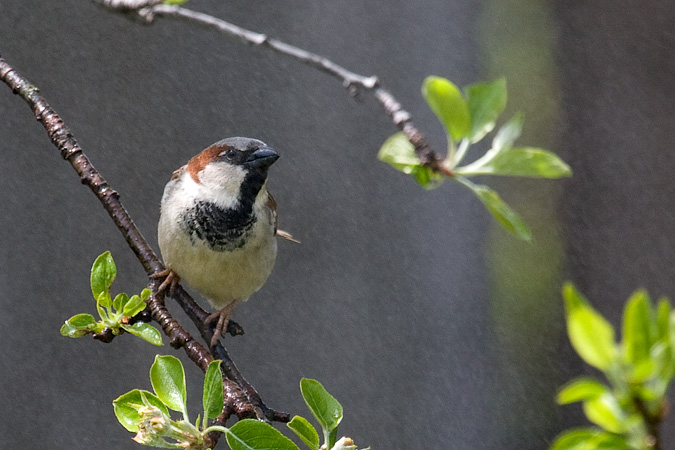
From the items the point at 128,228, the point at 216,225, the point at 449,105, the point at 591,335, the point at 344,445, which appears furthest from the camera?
the point at 216,225

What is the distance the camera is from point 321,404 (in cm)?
43

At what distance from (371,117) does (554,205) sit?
0.51 metres

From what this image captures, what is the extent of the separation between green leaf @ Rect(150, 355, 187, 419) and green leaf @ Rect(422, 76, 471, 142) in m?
0.22

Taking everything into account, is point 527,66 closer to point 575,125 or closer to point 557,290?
point 575,125

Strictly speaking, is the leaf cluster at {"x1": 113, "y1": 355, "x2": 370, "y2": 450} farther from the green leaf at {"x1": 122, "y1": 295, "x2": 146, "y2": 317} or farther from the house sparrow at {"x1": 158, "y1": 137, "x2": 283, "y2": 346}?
the house sparrow at {"x1": 158, "y1": 137, "x2": 283, "y2": 346}

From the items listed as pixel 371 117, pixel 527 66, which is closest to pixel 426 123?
pixel 371 117

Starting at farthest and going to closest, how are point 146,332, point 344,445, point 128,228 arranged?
point 128,228, point 146,332, point 344,445

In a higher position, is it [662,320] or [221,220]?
[662,320]

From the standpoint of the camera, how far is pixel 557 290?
1.90 meters

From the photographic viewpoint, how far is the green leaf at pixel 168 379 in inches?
17.1

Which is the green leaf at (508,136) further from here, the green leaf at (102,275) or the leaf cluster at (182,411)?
the green leaf at (102,275)

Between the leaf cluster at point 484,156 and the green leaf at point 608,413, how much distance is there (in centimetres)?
9

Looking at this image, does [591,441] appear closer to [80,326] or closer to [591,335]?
[591,335]

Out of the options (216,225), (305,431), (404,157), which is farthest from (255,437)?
(216,225)
